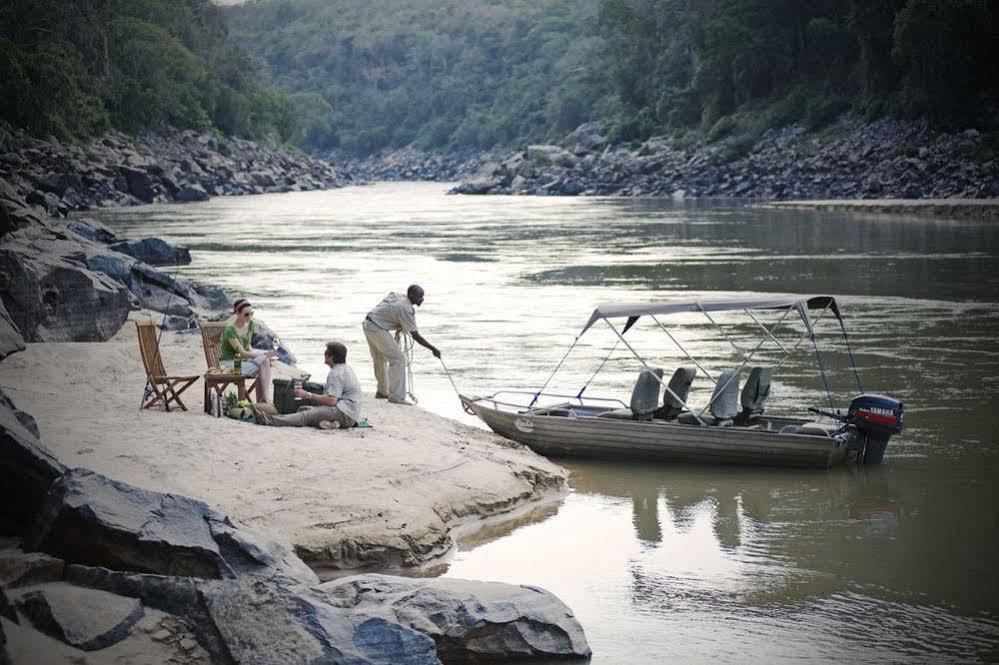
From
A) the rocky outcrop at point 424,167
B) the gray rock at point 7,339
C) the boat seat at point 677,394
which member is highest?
the gray rock at point 7,339

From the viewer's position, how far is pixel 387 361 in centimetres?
1644

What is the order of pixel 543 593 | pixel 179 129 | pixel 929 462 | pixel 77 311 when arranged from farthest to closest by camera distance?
pixel 179 129
pixel 77 311
pixel 929 462
pixel 543 593

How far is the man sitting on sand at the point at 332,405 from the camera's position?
13664mm

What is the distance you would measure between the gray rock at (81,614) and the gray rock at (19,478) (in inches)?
38.2

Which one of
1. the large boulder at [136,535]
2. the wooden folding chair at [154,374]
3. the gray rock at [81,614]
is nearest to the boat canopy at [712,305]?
the wooden folding chair at [154,374]

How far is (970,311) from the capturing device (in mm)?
27562

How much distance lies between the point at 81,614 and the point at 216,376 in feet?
21.0

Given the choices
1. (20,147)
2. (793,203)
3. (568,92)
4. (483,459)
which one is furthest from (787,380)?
(568,92)

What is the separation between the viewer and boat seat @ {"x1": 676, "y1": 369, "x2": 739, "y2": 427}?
14930 mm

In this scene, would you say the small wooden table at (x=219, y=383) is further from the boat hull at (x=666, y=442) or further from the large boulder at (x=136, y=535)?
the large boulder at (x=136, y=535)

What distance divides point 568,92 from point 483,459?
420 ft

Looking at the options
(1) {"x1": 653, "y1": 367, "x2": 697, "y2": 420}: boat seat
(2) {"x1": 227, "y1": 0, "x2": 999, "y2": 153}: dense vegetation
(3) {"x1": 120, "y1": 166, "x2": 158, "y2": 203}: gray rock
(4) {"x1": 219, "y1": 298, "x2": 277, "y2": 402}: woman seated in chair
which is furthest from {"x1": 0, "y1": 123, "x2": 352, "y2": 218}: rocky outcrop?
(1) {"x1": 653, "y1": 367, "x2": 697, "y2": 420}: boat seat

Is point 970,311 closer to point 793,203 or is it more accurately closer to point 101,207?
point 793,203

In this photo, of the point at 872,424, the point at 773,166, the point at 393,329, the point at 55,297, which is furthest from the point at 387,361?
the point at 773,166
